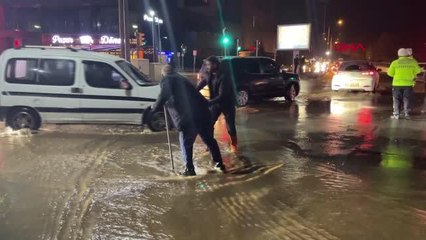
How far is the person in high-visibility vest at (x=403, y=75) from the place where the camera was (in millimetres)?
12578

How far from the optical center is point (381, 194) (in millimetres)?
6055

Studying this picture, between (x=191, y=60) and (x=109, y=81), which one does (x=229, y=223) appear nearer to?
(x=109, y=81)

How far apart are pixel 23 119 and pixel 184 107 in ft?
17.1

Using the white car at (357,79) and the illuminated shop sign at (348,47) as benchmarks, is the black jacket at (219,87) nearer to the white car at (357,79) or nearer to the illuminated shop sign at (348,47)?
the white car at (357,79)

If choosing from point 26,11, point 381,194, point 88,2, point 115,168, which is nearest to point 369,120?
point 381,194

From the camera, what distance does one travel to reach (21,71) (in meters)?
10.2

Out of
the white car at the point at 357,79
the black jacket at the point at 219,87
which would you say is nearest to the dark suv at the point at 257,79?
the white car at the point at 357,79

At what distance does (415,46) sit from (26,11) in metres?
56.0

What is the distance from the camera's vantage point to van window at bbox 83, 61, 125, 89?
10234 millimetres

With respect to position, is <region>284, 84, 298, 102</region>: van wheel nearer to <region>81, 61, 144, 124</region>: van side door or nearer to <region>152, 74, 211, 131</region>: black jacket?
<region>81, 61, 144, 124</region>: van side door

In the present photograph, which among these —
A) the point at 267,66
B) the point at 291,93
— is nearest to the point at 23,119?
the point at 267,66

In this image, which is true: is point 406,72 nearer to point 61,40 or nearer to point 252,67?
point 252,67

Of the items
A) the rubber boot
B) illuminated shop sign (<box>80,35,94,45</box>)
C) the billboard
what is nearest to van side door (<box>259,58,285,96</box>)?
the rubber boot

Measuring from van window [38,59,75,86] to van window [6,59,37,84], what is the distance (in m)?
0.17
